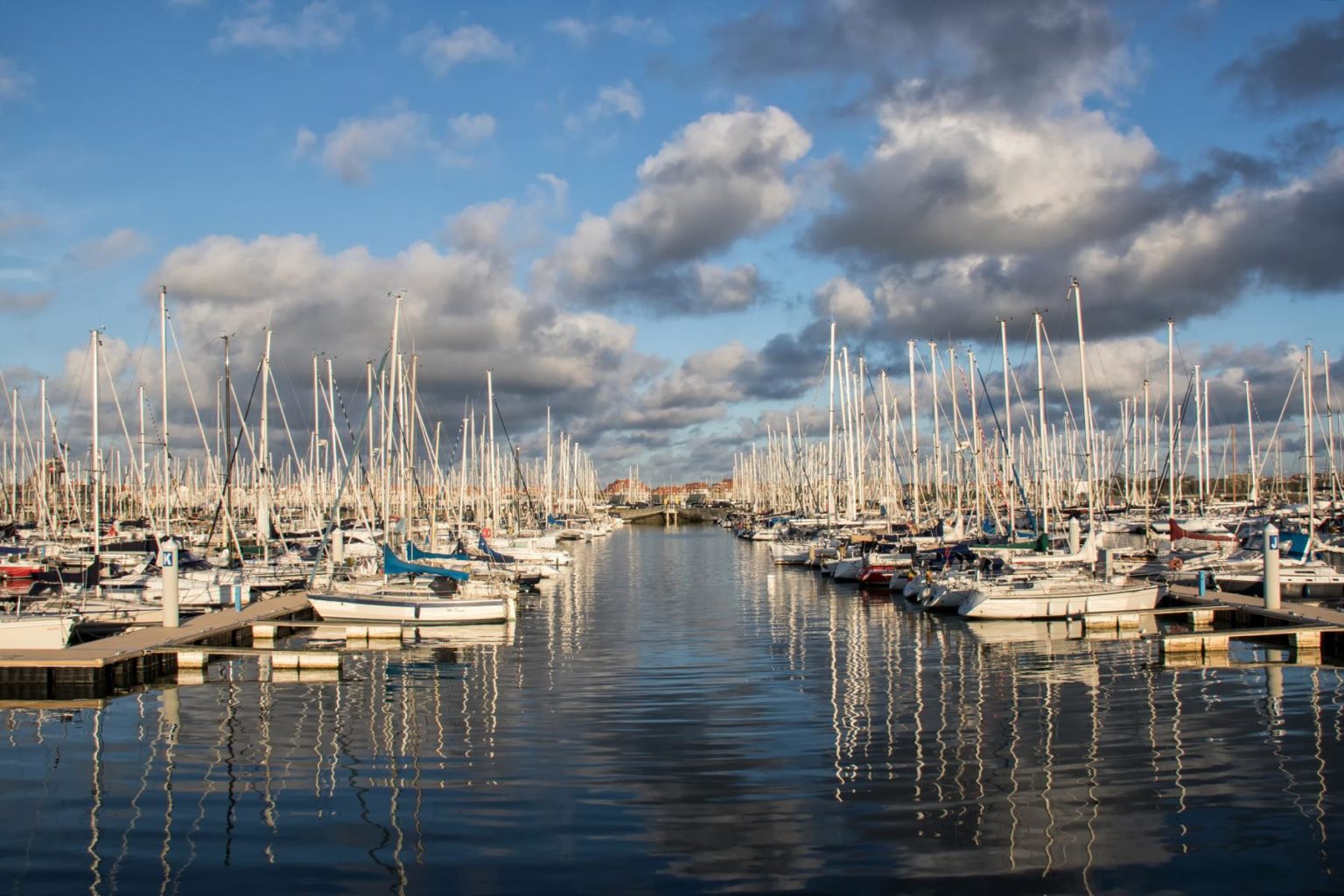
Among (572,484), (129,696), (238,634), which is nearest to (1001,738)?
(129,696)

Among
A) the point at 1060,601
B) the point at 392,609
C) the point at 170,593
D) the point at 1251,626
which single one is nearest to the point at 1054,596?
the point at 1060,601

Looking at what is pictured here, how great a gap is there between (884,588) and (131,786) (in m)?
42.0

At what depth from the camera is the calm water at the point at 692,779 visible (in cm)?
1305

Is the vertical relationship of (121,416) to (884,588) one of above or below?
above

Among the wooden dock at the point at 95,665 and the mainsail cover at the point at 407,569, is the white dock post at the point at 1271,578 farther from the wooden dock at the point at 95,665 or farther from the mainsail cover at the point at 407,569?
the wooden dock at the point at 95,665

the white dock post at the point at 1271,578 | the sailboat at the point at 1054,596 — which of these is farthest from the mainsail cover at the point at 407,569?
the white dock post at the point at 1271,578

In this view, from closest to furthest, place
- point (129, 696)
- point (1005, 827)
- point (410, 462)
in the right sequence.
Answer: point (1005, 827), point (129, 696), point (410, 462)

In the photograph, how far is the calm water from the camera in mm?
13047

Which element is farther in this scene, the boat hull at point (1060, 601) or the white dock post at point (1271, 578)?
the boat hull at point (1060, 601)

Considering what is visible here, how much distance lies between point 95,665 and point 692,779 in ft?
51.7

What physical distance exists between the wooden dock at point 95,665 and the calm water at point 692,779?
1595mm

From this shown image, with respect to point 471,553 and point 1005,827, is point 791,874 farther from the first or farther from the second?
point 471,553

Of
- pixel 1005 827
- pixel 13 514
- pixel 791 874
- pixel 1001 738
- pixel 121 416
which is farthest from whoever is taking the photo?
pixel 13 514

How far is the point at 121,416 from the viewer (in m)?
53.8
